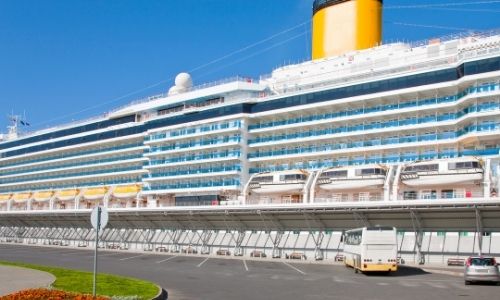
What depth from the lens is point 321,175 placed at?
5294cm

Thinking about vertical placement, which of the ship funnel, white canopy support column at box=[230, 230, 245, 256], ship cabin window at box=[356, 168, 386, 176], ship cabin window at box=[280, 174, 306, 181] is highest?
the ship funnel

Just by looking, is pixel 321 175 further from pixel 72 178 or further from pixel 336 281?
pixel 72 178

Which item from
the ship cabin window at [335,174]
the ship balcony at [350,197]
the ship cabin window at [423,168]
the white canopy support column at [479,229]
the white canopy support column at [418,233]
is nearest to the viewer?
the white canopy support column at [479,229]

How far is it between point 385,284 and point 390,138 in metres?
27.3

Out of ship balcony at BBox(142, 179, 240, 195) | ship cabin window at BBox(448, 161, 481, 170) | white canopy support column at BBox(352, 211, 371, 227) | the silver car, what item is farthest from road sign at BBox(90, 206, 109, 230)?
ship balcony at BBox(142, 179, 240, 195)

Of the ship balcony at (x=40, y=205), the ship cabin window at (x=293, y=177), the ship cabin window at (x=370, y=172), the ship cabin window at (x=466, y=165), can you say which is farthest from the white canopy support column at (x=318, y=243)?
the ship balcony at (x=40, y=205)

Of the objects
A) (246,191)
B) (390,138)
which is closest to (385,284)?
(390,138)

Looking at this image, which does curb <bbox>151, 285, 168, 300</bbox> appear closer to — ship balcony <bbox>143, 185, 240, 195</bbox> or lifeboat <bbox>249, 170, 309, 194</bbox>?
lifeboat <bbox>249, 170, 309, 194</bbox>

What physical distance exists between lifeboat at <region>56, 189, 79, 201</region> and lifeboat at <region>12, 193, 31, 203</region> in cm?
913

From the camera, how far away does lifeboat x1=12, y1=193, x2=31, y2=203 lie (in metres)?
94.4

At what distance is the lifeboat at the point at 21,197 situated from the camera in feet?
310

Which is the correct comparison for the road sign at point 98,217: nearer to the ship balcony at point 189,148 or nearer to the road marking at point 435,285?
the road marking at point 435,285

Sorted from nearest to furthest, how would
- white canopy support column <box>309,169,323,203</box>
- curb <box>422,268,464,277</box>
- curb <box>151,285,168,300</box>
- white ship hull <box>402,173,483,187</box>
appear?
curb <box>151,285,168,300</box> → curb <box>422,268,464,277</box> → white ship hull <box>402,173,483,187</box> → white canopy support column <box>309,169,323,203</box>

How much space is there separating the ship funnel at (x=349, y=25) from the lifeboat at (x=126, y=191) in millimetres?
30482
